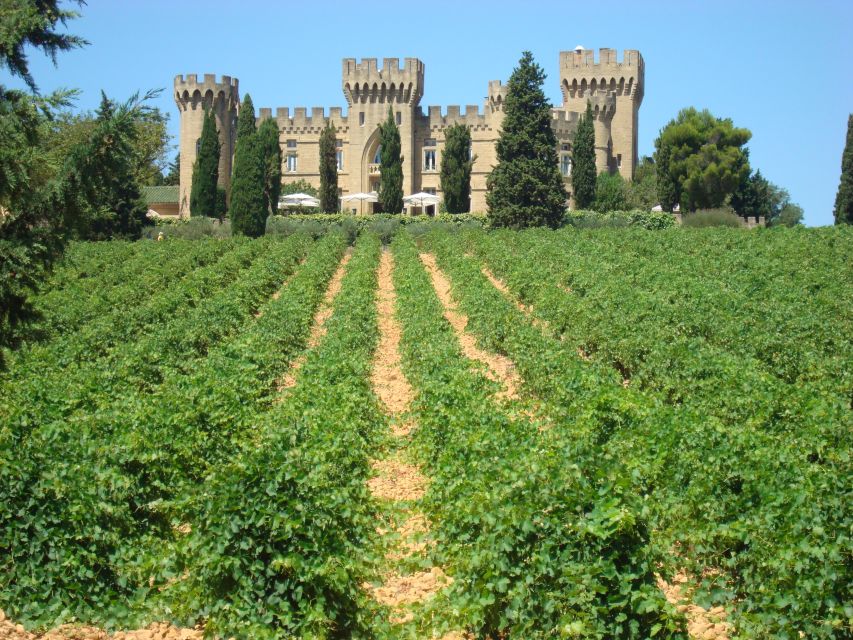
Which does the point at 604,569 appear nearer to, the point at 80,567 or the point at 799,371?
the point at 80,567

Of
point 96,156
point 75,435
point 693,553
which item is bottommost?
point 693,553

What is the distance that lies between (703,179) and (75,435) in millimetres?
48711

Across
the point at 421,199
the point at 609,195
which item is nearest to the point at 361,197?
the point at 421,199

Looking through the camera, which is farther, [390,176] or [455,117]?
[455,117]

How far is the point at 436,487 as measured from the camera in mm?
9516

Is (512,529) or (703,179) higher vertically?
(703,179)

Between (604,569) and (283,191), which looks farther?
(283,191)

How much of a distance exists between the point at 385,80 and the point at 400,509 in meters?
49.2

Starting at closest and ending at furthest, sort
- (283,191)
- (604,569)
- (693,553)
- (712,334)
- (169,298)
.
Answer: (604,569), (693,553), (712,334), (169,298), (283,191)

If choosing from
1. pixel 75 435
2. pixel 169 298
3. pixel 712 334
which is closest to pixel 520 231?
pixel 169 298

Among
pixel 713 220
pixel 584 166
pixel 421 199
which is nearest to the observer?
pixel 713 220

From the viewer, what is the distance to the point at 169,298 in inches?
875

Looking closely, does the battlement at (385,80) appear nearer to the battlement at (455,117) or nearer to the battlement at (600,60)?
the battlement at (455,117)

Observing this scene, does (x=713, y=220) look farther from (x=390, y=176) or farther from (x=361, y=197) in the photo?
(x=361, y=197)
